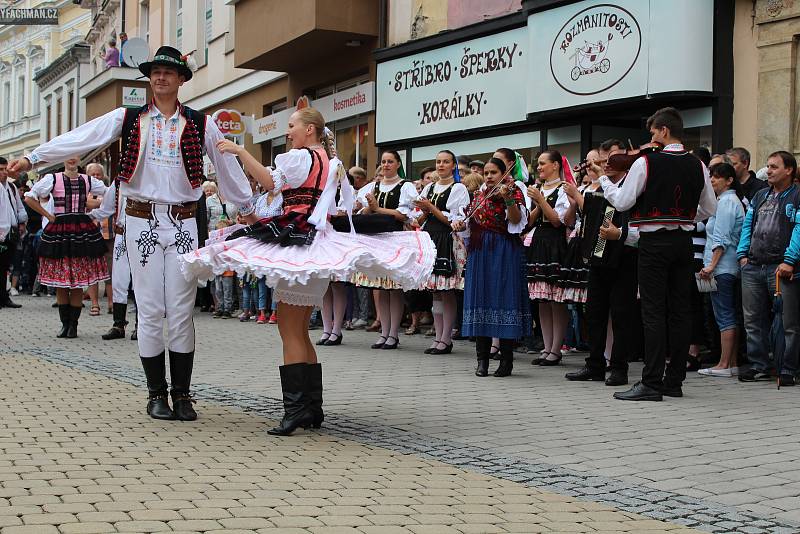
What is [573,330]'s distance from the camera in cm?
1277

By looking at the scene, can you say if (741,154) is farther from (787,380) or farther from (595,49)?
(595,49)

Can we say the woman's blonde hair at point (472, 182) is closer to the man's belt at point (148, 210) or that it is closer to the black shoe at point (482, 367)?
the black shoe at point (482, 367)

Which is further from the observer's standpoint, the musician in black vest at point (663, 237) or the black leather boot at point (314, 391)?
the musician in black vest at point (663, 237)

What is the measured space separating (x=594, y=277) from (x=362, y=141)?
11.0 meters

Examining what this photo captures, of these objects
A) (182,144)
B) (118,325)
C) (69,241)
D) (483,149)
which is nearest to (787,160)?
(182,144)

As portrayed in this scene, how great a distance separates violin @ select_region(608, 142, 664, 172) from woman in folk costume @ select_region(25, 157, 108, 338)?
7139mm

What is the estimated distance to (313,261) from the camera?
21.5ft

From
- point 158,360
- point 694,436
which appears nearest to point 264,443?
point 158,360

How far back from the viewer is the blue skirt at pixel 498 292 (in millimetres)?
10023

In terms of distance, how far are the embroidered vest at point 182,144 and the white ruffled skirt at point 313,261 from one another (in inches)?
20.6

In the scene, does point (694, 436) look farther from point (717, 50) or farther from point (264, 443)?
point (717, 50)

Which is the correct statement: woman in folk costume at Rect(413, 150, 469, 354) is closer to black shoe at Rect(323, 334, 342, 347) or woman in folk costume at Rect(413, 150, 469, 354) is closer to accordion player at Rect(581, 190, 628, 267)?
black shoe at Rect(323, 334, 342, 347)

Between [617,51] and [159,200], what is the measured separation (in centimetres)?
774

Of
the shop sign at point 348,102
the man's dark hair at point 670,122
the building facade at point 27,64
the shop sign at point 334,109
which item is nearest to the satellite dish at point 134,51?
the shop sign at point 334,109
